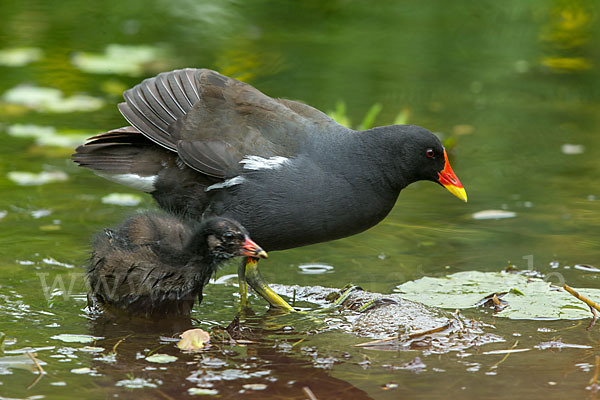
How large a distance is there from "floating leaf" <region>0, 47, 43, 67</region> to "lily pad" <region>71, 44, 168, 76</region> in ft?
1.26

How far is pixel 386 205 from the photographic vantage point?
492 cm

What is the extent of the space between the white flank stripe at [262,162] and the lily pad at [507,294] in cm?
95

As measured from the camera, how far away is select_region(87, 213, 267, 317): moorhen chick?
180 inches

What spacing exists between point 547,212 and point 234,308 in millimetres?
2475

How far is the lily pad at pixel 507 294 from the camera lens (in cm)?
468

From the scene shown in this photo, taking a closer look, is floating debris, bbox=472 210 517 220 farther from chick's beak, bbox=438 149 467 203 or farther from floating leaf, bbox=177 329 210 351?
floating leaf, bbox=177 329 210 351

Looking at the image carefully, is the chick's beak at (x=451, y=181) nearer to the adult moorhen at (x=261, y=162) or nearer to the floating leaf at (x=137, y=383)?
the adult moorhen at (x=261, y=162)

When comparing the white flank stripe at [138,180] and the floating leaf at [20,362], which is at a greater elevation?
the white flank stripe at [138,180]

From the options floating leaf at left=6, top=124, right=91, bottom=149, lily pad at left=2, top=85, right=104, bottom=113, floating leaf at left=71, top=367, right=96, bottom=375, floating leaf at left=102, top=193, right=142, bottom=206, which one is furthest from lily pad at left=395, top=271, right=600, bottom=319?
lily pad at left=2, top=85, right=104, bottom=113

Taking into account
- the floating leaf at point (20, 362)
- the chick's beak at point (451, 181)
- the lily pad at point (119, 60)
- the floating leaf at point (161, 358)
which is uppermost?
the lily pad at point (119, 60)

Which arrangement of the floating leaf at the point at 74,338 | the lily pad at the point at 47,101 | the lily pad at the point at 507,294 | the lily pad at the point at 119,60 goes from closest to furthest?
the floating leaf at the point at 74,338
the lily pad at the point at 507,294
the lily pad at the point at 47,101
the lily pad at the point at 119,60

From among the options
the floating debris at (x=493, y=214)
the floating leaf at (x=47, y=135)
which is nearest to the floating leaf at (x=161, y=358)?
the floating debris at (x=493, y=214)

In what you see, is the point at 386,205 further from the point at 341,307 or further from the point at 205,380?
the point at 205,380

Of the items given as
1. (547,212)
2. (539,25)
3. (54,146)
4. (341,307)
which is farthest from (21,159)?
(539,25)
